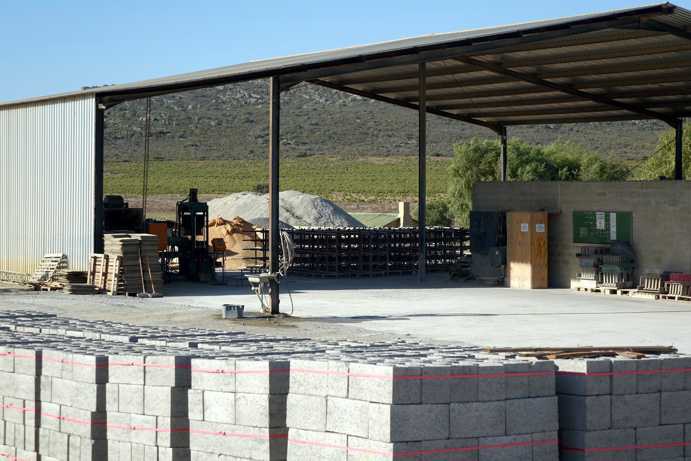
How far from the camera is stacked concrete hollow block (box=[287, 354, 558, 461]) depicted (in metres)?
9.59

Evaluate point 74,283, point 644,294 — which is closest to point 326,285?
point 74,283

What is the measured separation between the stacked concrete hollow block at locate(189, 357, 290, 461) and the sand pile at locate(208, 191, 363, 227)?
37.1 m

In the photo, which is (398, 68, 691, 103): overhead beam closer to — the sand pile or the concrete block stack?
the sand pile

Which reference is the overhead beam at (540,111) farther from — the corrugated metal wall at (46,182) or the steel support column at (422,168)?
the corrugated metal wall at (46,182)

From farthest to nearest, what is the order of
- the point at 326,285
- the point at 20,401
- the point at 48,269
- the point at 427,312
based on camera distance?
the point at 326,285, the point at 48,269, the point at 427,312, the point at 20,401

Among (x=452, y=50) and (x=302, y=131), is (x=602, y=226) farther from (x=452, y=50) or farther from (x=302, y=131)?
(x=302, y=131)

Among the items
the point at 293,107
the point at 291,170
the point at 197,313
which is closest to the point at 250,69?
the point at 197,313

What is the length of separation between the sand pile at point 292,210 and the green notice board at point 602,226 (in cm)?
2004

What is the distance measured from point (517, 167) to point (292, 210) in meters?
11.5

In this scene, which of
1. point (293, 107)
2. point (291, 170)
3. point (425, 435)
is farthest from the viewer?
point (293, 107)

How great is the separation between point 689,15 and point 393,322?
8516mm

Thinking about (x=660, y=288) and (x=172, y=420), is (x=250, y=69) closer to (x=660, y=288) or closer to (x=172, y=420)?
(x=660, y=288)

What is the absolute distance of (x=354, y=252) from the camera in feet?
115

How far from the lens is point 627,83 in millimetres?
31688
